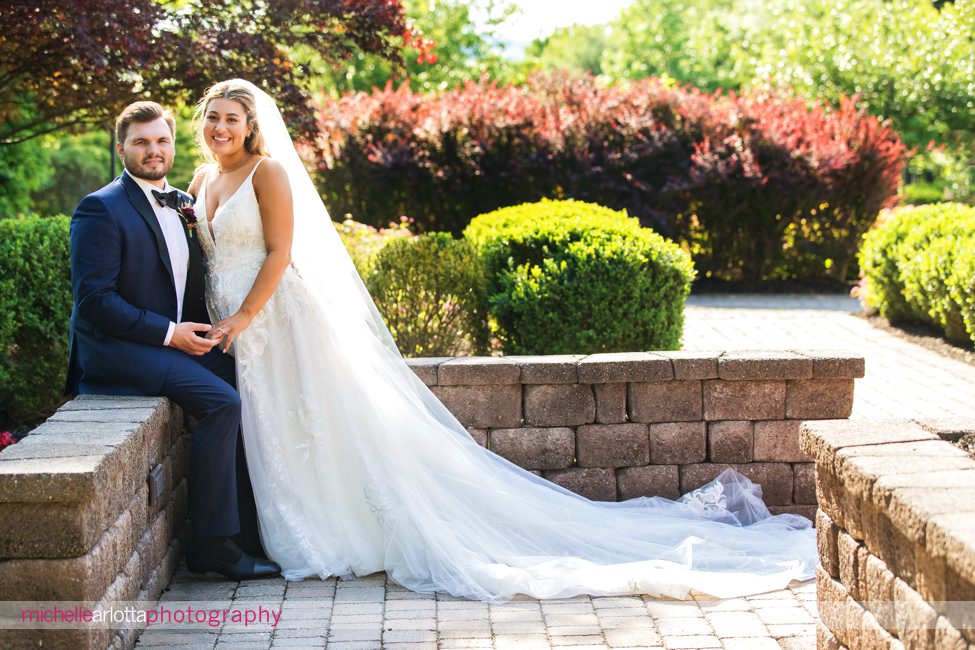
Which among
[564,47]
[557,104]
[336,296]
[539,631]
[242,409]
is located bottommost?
[539,631]

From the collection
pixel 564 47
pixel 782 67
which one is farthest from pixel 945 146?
pixel 564 47

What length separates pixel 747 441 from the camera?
5.31 meters

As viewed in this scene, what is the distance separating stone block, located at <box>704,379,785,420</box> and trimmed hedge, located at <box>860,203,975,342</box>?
3.77m

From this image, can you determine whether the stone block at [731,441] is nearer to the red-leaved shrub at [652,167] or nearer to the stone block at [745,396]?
the stone block at [745,396]

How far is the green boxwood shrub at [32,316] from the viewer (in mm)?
6164

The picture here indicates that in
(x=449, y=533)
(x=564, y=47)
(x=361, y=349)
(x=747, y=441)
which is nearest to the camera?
(x=449, y=533)

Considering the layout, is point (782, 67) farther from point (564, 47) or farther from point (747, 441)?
point (564, 47)

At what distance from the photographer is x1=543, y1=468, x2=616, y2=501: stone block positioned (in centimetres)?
531

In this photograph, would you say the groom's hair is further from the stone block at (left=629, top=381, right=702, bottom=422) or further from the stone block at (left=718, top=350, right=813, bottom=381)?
the stone block at (left=718, top=350, right=813, bottom=381)

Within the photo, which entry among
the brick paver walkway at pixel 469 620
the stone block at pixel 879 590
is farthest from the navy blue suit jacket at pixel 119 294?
the stone block at pixel 879 590

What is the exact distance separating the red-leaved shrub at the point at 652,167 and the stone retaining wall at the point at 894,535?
937cm

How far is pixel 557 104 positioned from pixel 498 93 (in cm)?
82

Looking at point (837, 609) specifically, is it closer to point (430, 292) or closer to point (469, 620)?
point (469, 620)

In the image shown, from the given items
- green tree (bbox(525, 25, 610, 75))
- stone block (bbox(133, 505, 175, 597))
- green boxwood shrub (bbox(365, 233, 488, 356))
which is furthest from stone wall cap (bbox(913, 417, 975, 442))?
green tree (bbox(525, 25, 610, 75))
